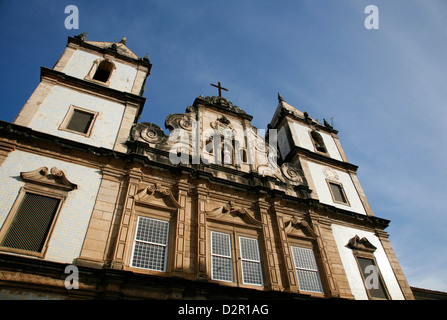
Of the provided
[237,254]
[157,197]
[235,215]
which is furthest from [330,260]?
[157,197]

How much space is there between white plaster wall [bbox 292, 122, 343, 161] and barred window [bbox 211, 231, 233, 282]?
31.8 ft

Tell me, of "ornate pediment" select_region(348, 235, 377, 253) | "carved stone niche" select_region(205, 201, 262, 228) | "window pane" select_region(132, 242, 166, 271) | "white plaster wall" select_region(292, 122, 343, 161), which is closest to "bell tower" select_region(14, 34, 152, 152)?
"window pane" select_region(132, 242, 166, 271)

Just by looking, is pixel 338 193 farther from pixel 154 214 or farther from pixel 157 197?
pixel 154 214

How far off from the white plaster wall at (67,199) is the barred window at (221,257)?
4608 mm

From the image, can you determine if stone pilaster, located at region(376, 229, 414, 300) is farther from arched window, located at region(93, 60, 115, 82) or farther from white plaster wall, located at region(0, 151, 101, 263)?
arched window, located at region(93, 60, 115, 82)

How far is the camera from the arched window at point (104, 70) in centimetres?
1678

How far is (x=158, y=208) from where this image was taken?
11.4 meters

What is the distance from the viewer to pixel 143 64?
57.6 ft

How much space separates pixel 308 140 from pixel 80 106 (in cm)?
1392

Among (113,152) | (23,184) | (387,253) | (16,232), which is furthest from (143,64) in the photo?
(387,253)

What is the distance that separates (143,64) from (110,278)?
1286 cm

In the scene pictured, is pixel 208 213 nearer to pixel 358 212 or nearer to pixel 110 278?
pixel 110 278

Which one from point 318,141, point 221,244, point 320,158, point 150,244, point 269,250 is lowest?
point 150,244
